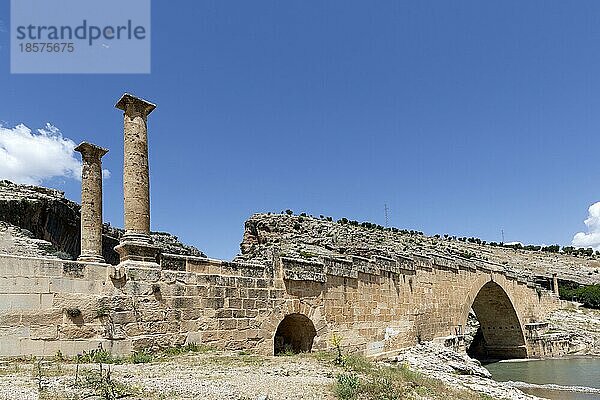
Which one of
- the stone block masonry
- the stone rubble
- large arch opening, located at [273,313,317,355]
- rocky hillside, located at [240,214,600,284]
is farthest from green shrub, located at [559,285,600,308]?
large arch opening, located at [273,313,317,355]

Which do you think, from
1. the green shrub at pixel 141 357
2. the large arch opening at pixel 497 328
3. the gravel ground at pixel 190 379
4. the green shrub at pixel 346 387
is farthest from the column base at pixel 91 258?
the large arch opening at pixel 497 328

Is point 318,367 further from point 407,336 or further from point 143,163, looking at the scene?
point 407,336

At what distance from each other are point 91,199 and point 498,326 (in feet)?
91.9

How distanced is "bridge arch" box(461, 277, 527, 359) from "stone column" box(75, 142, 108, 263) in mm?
23485

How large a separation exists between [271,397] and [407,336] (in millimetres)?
13619

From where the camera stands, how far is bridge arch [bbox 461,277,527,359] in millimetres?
31500

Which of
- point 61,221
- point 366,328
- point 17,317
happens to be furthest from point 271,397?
point 61,221

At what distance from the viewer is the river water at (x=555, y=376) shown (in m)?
18.8

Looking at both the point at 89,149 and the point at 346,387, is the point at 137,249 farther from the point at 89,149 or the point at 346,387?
the point at 346,387

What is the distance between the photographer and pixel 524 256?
57.4m

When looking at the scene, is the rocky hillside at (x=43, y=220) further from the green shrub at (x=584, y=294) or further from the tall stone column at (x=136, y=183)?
the green shrub at (x=584, y=294)

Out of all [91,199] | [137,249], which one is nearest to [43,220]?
[91,199]

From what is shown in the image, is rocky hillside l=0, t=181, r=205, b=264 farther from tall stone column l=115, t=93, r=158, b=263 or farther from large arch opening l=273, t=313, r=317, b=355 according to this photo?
large arch opening l=273, t=313, r=317, b=355

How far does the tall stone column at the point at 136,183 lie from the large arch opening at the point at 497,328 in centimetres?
2421
